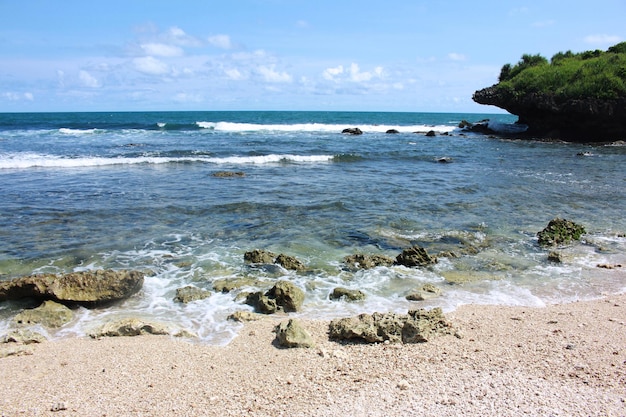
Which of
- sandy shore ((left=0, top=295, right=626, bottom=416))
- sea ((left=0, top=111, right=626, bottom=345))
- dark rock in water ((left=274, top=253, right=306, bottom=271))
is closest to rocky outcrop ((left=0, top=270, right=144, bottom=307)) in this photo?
sea ((left=0, top=111, right=626, bottom=345))

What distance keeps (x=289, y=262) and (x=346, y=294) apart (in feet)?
5.92

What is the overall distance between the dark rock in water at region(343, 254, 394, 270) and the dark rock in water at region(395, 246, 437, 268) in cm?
20

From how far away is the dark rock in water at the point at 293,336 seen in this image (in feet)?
18.2

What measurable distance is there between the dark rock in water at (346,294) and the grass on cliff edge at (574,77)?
33070 mm

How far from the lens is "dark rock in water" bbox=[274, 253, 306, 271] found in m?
8.64

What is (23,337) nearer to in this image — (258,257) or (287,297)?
(287,297)

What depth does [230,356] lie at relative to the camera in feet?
17.7

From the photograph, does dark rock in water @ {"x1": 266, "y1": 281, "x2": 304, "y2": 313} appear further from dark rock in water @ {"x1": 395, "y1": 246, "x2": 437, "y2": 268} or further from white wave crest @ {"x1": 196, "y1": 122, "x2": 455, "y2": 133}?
white wave crest @ {"x1": 196, "y1": 122, "x2": 455, "y2": 133}

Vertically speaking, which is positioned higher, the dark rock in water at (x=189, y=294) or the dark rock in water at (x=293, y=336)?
the dark rock in water at (x=293, y=336)

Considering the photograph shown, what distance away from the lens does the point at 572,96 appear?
3362 cm

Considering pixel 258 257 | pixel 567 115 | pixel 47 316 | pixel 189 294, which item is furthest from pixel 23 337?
pixel 567 115

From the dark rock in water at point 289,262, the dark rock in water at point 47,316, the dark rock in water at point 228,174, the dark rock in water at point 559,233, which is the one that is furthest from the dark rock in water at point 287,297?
the dark rock in water at point 228,174

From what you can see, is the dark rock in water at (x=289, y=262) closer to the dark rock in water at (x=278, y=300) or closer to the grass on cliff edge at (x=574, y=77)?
the dark rock in water at (x=278, y=300)

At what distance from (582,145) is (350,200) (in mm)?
26770
